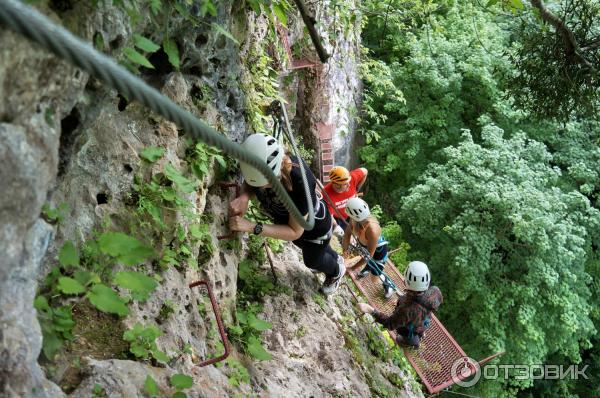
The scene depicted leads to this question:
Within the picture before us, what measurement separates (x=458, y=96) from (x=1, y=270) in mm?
15106

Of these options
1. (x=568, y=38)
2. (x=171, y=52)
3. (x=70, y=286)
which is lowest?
(x=70, y=286)

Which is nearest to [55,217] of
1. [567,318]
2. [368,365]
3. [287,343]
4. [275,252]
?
[287,343]

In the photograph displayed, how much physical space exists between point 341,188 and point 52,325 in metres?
5.56

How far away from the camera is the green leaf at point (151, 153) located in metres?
3.47

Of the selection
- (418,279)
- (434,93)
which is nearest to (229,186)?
(418,279)

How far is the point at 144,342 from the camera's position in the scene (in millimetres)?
2953

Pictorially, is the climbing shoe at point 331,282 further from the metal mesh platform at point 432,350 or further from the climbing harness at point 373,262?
the metal mesh platform at point 432,350

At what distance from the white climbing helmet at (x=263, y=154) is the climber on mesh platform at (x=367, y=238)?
238 cm

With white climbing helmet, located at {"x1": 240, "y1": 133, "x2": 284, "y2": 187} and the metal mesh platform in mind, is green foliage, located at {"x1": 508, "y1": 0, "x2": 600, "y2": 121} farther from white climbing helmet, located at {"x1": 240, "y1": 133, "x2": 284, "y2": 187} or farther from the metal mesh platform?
the metal mesh platform

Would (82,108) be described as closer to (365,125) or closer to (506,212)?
(506,212)

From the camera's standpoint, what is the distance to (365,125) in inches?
642

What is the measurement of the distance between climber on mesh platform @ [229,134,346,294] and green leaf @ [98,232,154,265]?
5.43 feet

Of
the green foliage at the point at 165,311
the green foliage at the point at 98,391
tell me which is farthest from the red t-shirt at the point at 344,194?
the green foliage at the point at 98,391

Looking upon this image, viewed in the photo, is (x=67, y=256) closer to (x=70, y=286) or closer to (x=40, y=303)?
(x=70, y=286)
